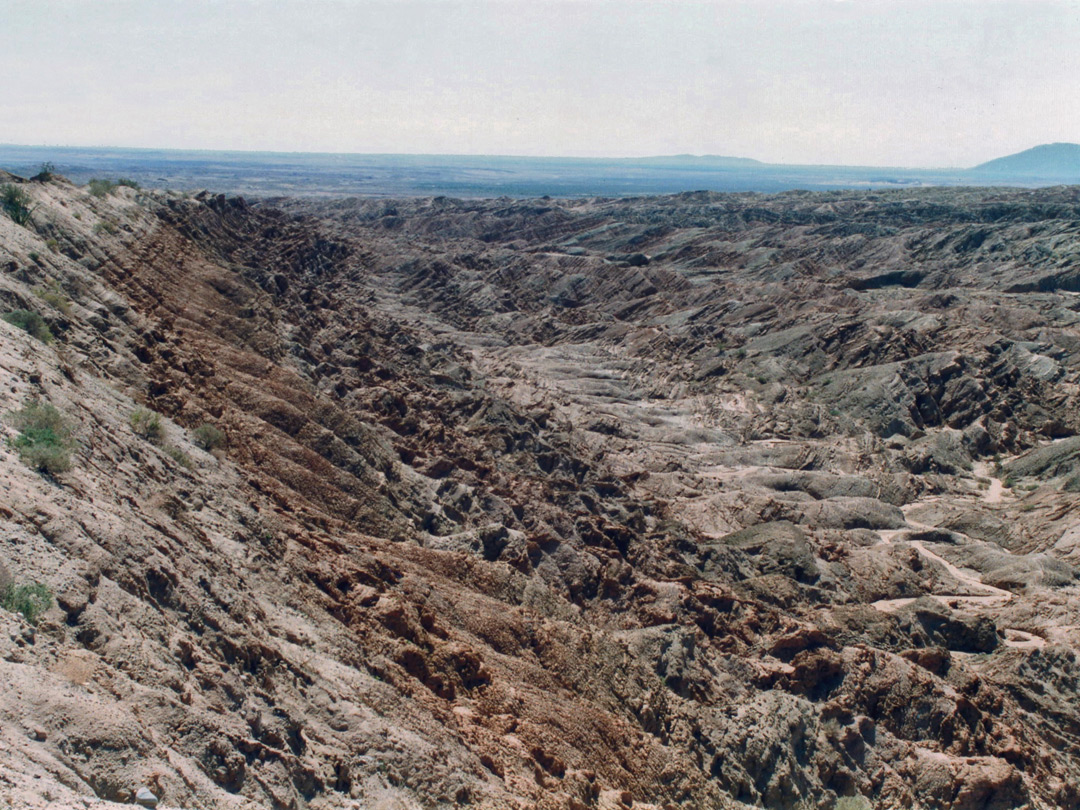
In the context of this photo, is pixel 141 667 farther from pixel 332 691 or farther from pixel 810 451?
pixel 810 451

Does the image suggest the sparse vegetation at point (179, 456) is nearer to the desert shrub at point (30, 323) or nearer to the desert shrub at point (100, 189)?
the desert shrub at point (30, 323)

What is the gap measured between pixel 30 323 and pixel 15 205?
10586mm

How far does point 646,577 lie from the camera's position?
52.2ft

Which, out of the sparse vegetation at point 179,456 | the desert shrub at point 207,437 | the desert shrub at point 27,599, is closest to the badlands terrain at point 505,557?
the desert shrub at point 27,599

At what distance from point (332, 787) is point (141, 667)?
1.92m

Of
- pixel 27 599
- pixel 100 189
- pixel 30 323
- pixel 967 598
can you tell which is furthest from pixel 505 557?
pixel 100 189

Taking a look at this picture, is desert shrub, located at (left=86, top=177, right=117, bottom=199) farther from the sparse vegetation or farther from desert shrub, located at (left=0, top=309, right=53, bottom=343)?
the sparse vegetation

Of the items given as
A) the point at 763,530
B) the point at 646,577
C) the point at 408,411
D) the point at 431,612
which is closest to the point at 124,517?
the point at 431,612

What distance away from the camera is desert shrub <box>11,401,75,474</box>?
316 inches

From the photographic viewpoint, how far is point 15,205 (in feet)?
69.2

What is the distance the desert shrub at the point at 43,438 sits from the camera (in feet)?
26.3

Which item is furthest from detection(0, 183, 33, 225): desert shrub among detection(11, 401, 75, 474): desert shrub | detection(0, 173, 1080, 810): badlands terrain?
detection(11, 401, 75, 474): desert shrub

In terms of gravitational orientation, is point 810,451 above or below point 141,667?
below

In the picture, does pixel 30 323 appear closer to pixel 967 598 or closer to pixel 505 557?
pixel 505 557
